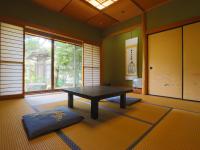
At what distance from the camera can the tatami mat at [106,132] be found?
3.67ft

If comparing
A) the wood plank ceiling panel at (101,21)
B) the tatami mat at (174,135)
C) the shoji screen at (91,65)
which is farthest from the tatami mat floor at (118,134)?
the wood plank ceiling panel at (101,21)

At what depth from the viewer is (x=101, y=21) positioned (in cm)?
437

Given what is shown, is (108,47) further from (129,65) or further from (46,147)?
(46,147)

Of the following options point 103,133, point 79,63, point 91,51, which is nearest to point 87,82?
point 79,63

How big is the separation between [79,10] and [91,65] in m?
2.05

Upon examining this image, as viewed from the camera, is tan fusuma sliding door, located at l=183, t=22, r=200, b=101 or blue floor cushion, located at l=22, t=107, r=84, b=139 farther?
tan fusuma sliding door, located at l=183, t=22, r=200, b=101

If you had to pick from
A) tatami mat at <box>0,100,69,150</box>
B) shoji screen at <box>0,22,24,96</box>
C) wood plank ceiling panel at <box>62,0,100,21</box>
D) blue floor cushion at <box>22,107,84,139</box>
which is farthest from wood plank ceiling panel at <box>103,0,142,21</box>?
tatami mat at <box>0,100,69,150</box>

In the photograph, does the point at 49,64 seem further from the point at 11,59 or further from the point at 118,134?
the point at 118,134

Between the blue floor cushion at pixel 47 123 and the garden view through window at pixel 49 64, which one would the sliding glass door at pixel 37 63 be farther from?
the blue floor cushion at pixel 47 123

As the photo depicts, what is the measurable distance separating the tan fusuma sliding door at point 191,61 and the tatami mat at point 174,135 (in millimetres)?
1298

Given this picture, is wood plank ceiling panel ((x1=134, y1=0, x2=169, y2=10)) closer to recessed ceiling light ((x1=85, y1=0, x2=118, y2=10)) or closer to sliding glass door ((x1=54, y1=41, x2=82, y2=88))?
recessed ceiling light ((x1=85, y1=0, x2=118, y2=10))

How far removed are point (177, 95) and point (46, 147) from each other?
326cm

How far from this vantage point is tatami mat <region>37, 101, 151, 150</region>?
1.12 metres

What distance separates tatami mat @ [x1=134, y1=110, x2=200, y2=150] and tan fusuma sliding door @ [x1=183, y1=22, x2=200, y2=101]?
4.26 feet
